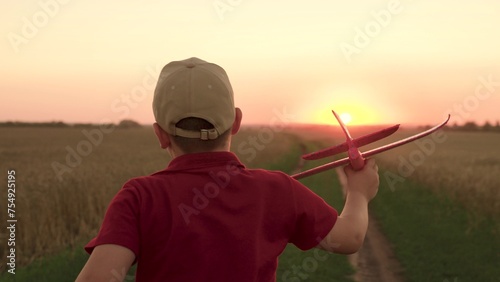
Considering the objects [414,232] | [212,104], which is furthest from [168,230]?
[414,232]

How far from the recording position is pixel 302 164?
94.2 feet

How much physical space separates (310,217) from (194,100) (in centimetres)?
51

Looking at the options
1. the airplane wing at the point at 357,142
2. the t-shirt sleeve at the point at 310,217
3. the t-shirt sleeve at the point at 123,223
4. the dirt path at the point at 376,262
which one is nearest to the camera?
the t-shirt sleeve at the point at 123,223

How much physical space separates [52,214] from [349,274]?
199 inches

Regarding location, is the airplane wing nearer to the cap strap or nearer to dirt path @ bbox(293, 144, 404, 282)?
the cap strap

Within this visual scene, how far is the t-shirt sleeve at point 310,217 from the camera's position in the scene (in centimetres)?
183

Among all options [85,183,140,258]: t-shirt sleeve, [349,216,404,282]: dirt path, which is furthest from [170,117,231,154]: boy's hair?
[349,216,404,282]: dirt path

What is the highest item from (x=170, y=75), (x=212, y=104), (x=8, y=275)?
(x=170, y=75)

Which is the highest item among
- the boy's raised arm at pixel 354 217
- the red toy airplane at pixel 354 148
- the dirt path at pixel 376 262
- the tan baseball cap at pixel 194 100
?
the tan baseball cap at pixel 194 100

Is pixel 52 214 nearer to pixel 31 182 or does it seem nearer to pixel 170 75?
pixel 31 182

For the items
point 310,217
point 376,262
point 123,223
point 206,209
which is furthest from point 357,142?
point 376,262

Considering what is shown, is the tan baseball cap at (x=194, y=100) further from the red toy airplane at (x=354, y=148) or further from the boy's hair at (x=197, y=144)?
the red toy airplane at (x=354, y=148)

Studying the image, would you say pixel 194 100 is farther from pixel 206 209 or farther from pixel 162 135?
pixel 206 209

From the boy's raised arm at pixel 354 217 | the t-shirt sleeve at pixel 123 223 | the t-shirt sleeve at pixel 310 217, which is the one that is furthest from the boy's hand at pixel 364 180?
the t-shirt sleeve at pixel 123 223
